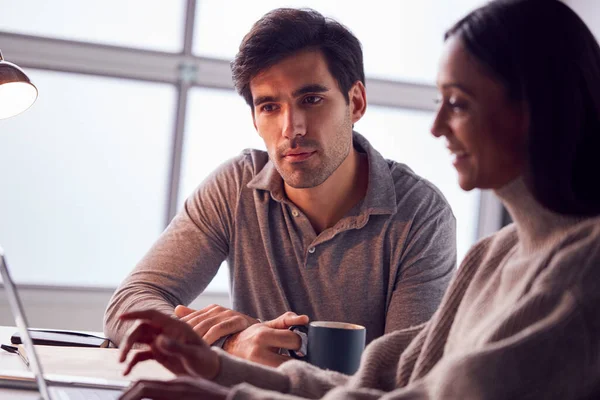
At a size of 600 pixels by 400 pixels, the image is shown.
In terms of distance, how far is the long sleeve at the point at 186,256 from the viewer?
167 centimetres

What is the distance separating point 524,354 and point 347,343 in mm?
608

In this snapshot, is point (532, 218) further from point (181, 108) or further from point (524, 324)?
point (181, 108)

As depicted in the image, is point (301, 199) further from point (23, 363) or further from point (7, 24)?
point (7, 24)

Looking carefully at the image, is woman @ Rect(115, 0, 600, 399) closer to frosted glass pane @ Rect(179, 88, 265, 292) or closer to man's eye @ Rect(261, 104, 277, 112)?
man's eye @ Rect(261, 104, 277, 112)

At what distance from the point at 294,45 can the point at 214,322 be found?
2.40 feet

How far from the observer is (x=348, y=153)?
1981 millimetres

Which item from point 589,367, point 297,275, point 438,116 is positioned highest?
point 297,275

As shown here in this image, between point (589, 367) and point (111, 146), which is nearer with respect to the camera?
point (589, 367)

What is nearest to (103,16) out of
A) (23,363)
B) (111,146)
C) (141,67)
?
(141,67)

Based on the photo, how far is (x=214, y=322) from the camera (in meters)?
1.51

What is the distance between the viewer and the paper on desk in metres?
1.26

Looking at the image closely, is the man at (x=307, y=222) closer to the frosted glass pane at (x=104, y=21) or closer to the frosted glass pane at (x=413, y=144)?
the frosted glass pane at (x=104, y=21)

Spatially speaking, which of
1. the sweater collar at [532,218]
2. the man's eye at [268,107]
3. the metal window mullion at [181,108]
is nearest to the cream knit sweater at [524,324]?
the sweater collar at [532,218]

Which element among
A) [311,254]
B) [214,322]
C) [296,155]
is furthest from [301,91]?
[214,322]
